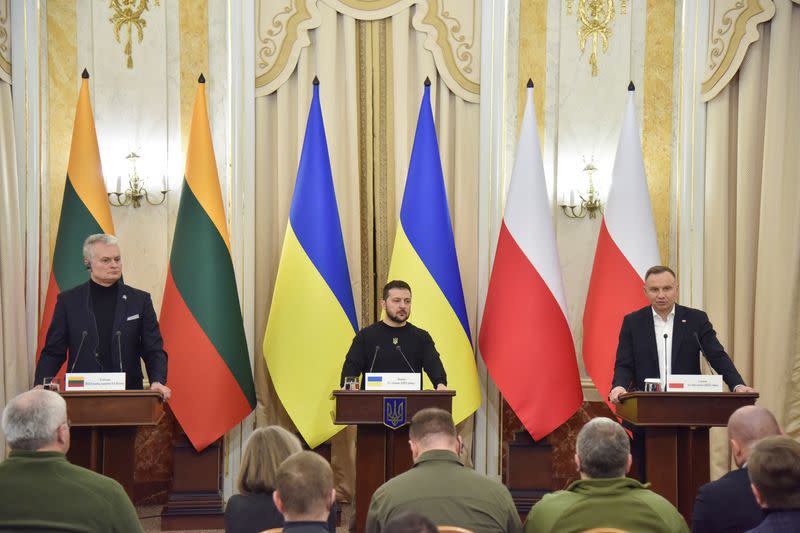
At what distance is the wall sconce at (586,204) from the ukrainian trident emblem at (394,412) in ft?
8.69

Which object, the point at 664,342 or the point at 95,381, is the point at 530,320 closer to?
the point at 664,342

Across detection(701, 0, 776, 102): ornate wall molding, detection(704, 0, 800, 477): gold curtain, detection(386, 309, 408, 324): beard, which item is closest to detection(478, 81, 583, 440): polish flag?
detection(386, 309, 408, 324): beard

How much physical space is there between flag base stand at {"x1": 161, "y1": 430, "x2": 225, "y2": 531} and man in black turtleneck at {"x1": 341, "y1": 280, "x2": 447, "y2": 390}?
4.57 feet

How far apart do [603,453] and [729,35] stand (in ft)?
15.8

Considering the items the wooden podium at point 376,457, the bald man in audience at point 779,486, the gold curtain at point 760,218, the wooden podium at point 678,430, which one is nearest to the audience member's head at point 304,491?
the bald man in audience at point 779,486

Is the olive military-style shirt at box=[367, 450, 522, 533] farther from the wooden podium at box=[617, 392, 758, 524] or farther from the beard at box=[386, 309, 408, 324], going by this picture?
the beard at box=[386, 309, 408, 324]

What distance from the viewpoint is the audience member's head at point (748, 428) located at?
3.44 m

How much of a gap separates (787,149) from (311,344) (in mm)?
3494

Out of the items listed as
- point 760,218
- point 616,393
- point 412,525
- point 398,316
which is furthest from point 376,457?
point 412,525

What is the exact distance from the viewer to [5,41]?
22.7 feet

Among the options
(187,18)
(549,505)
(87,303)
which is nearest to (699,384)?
(549,505)

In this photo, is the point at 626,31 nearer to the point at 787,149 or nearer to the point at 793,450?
the point at 787,149

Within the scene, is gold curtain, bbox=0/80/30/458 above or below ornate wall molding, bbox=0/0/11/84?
below

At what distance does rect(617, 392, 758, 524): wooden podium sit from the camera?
4.82 metres
